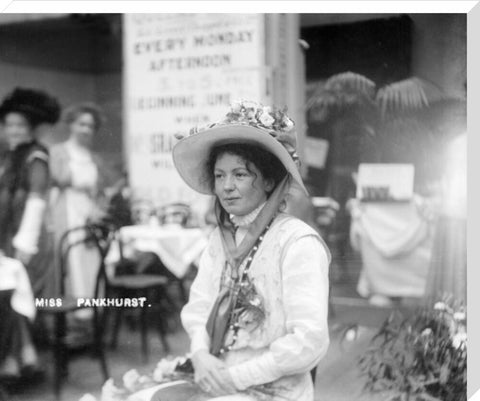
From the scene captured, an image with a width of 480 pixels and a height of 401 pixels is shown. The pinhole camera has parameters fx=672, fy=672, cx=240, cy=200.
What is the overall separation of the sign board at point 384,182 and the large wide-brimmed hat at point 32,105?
1528 millimetres

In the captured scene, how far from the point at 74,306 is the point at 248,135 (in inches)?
49.1

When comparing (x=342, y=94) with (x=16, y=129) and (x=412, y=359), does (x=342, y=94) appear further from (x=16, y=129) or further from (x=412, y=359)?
(x=16, y=129)

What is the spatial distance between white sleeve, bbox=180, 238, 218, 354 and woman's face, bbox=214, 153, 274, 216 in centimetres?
35

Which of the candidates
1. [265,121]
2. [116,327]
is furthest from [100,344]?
[265,121]

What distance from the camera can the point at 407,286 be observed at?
3363 mm

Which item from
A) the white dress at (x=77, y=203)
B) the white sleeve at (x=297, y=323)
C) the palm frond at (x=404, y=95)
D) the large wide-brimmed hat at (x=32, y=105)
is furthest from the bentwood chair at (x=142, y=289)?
the palm frond at (x=404, y=95)

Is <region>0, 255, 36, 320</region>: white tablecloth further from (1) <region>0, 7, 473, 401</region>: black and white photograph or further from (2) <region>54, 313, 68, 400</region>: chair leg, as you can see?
(2) <region>54, 313, 68, 400</region>: chair leg

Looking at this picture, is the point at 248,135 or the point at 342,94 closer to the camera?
the point at 248,135

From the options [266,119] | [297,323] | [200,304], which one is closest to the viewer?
[297,323]

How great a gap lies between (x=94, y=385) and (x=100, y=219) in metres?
0.83

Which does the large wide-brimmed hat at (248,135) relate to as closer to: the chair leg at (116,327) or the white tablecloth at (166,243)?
the white tablecloth at (166,243)

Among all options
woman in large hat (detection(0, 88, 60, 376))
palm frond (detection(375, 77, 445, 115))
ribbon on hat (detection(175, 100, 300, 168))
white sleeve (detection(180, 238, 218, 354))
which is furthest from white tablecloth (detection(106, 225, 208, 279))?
palm frond (detection(375, 77, 445, 115))

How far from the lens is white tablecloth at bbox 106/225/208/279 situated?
3.29 m

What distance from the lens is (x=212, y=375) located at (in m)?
2.92
